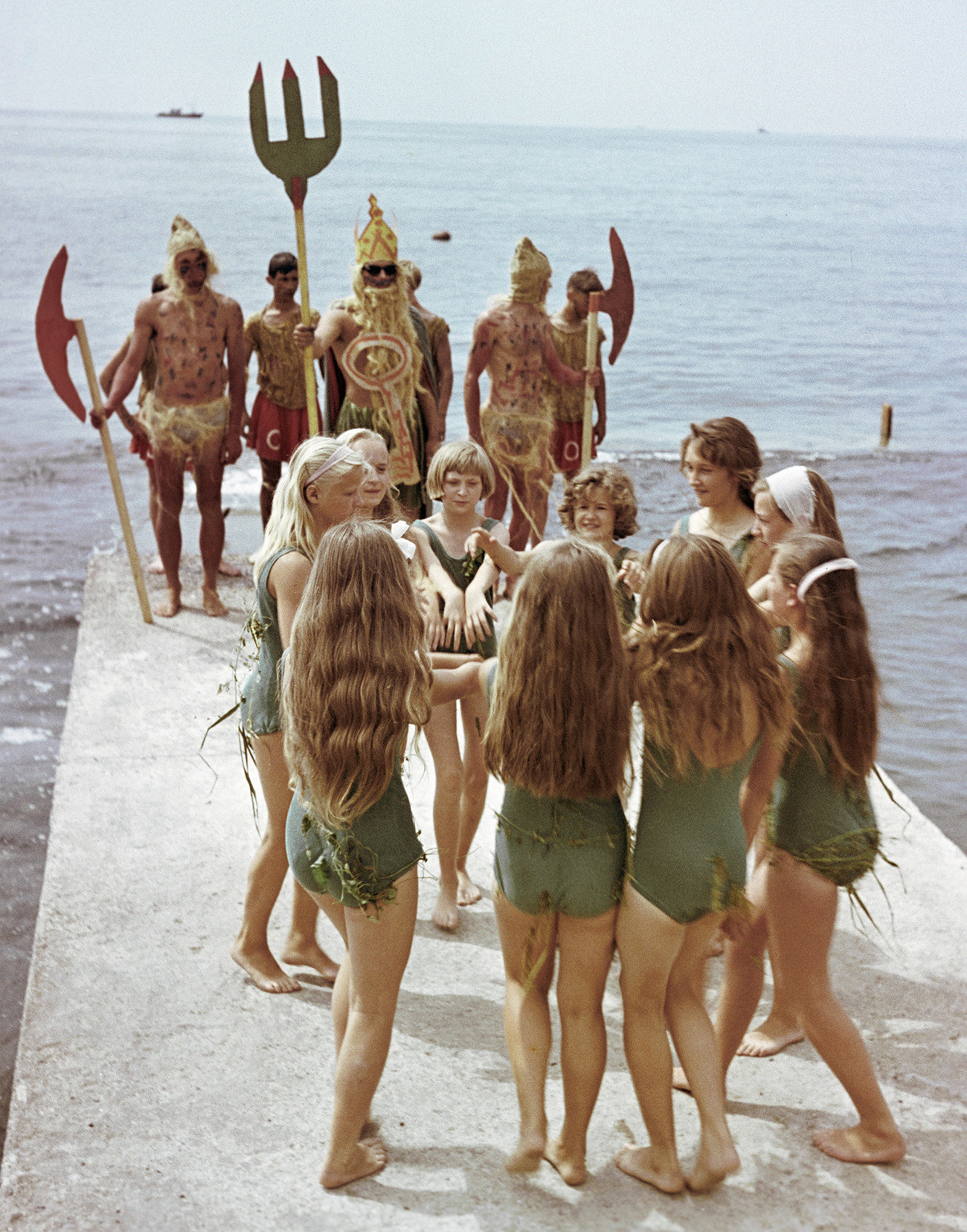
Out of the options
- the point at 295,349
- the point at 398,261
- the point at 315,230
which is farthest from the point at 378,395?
the point at 315,230

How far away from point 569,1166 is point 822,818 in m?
0.97

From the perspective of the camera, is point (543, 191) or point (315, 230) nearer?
point (315, 230)

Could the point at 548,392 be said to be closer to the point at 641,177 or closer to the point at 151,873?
the point at 151,873

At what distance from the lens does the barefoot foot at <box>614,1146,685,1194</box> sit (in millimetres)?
2645

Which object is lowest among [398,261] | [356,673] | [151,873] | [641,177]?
[151,873]

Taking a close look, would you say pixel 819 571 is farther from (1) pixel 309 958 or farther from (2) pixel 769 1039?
(1) pixel 309 958

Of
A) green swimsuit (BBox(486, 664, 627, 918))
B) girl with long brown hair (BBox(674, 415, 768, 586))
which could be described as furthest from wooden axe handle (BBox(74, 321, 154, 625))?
green swimsuit (BBox(486, 664, 627, 918))

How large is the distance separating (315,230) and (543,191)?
2192 centimetres

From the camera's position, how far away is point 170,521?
6.52m

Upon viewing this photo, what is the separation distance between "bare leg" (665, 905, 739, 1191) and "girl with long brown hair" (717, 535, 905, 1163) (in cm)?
26

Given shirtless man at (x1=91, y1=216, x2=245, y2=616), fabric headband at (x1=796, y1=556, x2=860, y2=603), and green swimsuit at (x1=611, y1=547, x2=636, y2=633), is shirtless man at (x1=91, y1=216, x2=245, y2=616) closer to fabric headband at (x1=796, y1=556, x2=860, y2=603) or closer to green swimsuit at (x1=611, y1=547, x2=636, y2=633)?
green swimsuit at (x1=611, y1=547, x2=636, y2=633)

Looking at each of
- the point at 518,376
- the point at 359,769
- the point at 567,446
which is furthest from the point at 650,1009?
the point at 567,446

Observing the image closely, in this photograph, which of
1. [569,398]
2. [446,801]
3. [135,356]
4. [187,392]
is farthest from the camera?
[569,398]

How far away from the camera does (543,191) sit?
66.3 m
